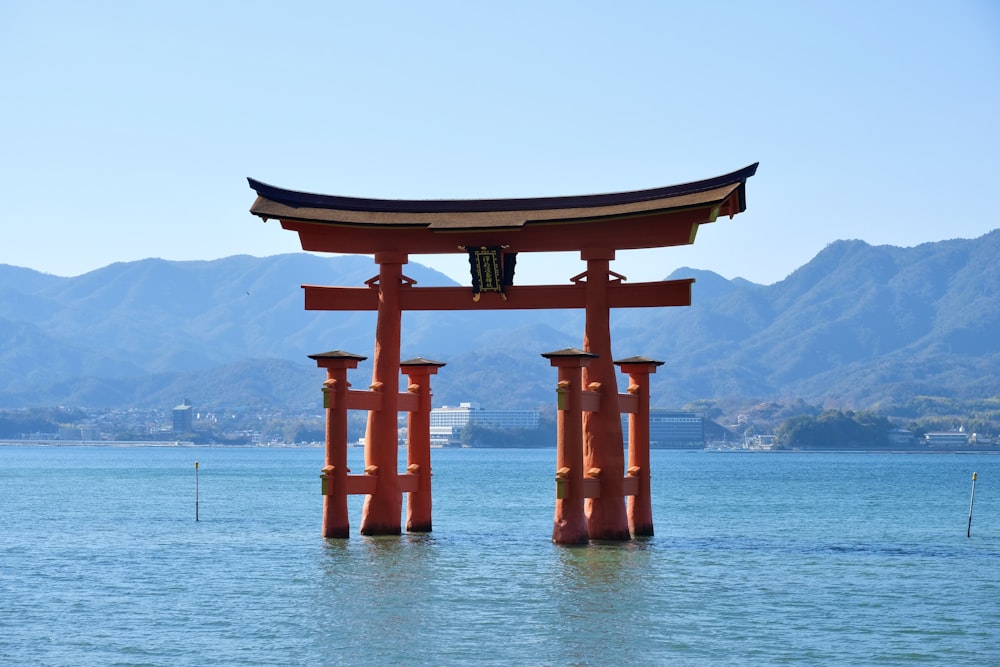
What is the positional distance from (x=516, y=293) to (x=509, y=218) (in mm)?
1763

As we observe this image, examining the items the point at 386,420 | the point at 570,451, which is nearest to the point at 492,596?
the point at 570,451

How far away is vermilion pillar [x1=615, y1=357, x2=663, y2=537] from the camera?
32.6 m

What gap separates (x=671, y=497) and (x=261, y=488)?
25.6 meters

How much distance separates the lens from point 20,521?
4966cm

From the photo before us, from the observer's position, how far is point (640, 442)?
32.7 m

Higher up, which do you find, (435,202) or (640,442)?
(435,202)

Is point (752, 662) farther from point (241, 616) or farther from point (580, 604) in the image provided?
point (241, 616)

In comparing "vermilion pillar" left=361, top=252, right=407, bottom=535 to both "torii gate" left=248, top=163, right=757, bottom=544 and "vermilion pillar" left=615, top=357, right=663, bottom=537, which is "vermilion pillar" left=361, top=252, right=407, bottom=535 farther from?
"vermilion pillar" left=615, top=357, right=663, bottom=537

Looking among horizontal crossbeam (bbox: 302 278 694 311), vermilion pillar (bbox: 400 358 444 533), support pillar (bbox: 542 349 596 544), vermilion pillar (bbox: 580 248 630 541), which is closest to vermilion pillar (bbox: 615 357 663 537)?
vermilion pillar (bbox: 580 248 630 541)

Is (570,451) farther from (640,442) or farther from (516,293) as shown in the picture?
(516,293)

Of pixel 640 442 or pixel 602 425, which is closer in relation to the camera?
pixel 602 425

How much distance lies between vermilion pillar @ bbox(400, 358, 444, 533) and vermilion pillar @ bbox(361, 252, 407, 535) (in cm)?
130

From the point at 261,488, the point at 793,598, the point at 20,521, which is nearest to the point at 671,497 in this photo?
the point at 261,488

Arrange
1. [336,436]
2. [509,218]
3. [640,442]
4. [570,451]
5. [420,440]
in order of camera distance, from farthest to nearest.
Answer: [420,440], [640,442], [509,218], [336,436], [570,451]
